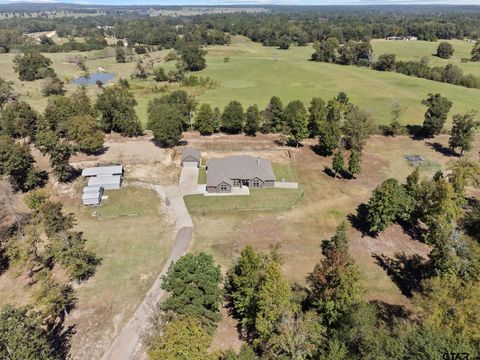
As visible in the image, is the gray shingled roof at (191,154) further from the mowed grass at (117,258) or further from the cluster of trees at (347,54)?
the cluster of trees at (347,54)

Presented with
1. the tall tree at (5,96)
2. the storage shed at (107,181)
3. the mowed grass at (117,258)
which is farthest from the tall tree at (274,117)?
the tall tree at (5,96)

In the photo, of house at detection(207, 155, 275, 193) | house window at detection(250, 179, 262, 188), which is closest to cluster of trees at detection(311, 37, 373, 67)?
house at detection(207, 155, 275, 193)

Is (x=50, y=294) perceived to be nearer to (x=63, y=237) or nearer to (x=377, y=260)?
(x=63, y=237)

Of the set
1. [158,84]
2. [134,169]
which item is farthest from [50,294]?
[158,84]

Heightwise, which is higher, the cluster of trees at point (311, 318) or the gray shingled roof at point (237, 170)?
the cluster of trees at point (311, 318)

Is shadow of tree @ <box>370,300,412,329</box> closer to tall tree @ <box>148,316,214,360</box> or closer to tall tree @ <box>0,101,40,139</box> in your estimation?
tall tree @ <box>148,316,214,360</box>

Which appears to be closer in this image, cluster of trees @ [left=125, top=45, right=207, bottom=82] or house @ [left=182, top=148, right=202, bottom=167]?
house @ [left=182, top=148, right=202, bottom=167]
